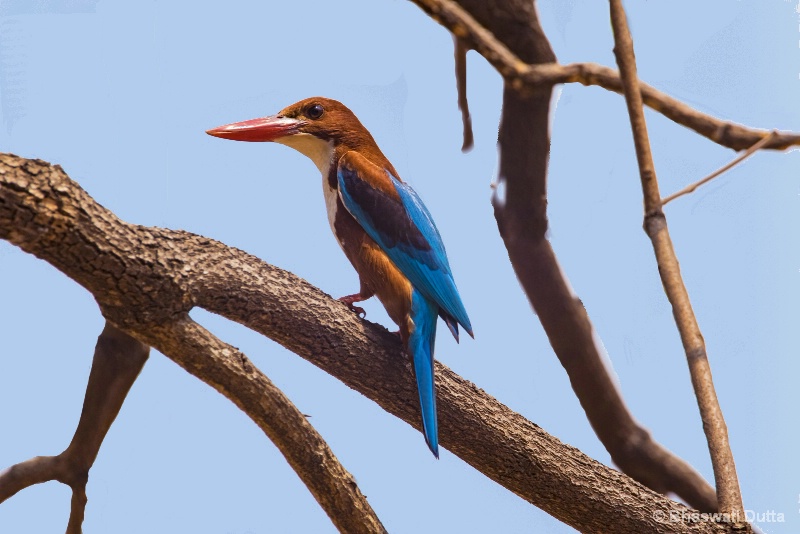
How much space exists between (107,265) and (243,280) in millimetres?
292

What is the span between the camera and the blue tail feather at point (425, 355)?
1.61 metres

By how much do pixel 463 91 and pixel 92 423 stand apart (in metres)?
1.29

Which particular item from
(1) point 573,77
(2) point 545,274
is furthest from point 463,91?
(2) point 545,274

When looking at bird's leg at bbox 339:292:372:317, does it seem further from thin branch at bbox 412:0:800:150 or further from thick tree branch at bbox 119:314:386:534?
thin branch at bbox 412:0:800:150

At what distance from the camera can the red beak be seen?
6.01 feet

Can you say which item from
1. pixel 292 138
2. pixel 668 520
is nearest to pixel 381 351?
pixel 292 138

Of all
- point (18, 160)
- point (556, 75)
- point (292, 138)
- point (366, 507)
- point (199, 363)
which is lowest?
point (366, 507)

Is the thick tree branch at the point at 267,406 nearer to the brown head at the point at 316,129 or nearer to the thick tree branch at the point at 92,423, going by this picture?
the thick tree branch at the point at 92,423

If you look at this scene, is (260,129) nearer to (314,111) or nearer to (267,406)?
(314,111)

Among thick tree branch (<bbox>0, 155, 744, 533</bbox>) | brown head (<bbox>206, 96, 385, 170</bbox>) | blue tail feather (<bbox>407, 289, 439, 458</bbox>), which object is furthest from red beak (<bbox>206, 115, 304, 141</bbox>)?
blue tail feather (<bbox>407, 289, 439, 458</bbox>)

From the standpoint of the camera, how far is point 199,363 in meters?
1.46

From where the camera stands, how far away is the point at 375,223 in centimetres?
179

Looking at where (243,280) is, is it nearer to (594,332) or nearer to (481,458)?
(481,458)

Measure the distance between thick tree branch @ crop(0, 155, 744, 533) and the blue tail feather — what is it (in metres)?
0.06
